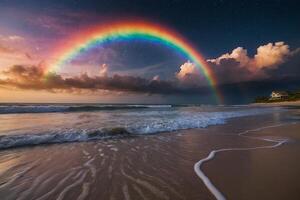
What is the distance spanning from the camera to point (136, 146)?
837cm

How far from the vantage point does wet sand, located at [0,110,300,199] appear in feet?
12.9

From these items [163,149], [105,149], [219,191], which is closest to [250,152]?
[163,149]

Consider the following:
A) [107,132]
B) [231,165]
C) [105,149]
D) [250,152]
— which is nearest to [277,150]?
[250,152]

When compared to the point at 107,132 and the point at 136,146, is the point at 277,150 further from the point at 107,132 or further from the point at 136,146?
the point at 107,132

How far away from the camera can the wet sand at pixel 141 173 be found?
3.93 m

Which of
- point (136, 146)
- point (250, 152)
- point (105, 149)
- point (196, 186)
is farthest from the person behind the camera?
point (136, 146)

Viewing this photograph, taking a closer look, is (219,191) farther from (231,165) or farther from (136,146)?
(136,146)

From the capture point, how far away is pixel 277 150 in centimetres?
741

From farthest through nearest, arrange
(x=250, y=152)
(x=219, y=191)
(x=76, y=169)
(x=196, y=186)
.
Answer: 1. (x=250, y=152)
2. (x=76, y=169)
3. (x=196, y=186)
4. (x=219, y=191)

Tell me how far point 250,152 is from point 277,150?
106cm

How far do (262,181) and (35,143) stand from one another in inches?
317

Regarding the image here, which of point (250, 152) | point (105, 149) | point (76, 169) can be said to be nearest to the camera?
point (76, 169)

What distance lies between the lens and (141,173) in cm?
514

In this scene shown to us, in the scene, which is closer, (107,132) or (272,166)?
(272,166)
